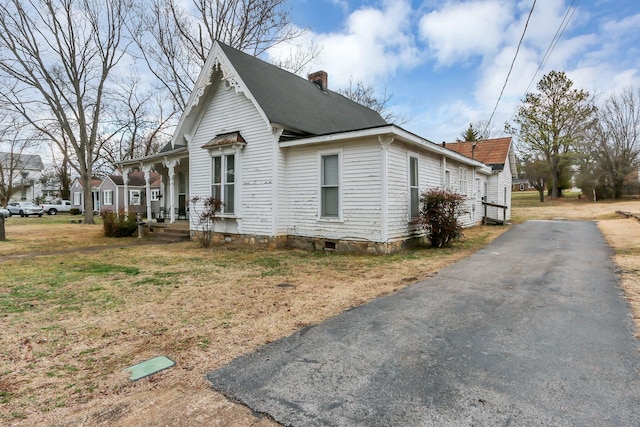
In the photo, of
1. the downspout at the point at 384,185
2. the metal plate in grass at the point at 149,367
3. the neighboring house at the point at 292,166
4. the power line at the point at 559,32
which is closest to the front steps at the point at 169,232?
the neighboring house at the point at 292,166

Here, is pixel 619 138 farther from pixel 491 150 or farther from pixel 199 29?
pixel 199 29

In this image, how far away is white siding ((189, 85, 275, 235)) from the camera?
10.4m

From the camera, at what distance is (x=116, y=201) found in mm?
36375

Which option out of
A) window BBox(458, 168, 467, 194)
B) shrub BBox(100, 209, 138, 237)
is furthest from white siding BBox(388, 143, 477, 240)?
shrub BBox(100, 209, 138, 237)

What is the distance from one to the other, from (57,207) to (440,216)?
44.8 meters

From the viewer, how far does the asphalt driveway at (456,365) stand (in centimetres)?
231

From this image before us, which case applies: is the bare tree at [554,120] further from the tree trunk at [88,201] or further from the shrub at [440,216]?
the tree trunk at [88,201]

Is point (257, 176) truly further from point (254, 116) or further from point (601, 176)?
point (601, 176)

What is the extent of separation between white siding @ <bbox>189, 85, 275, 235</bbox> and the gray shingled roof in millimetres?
532

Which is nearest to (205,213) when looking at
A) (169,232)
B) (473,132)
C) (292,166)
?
(169,232)

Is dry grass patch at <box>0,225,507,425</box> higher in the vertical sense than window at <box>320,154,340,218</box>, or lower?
lower

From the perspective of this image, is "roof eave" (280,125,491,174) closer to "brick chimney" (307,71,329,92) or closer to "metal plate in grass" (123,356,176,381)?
"metal plate in grass" (123,356,176,381)

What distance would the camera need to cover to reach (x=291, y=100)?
1204 centimetres

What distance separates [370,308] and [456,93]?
46.8 ft
